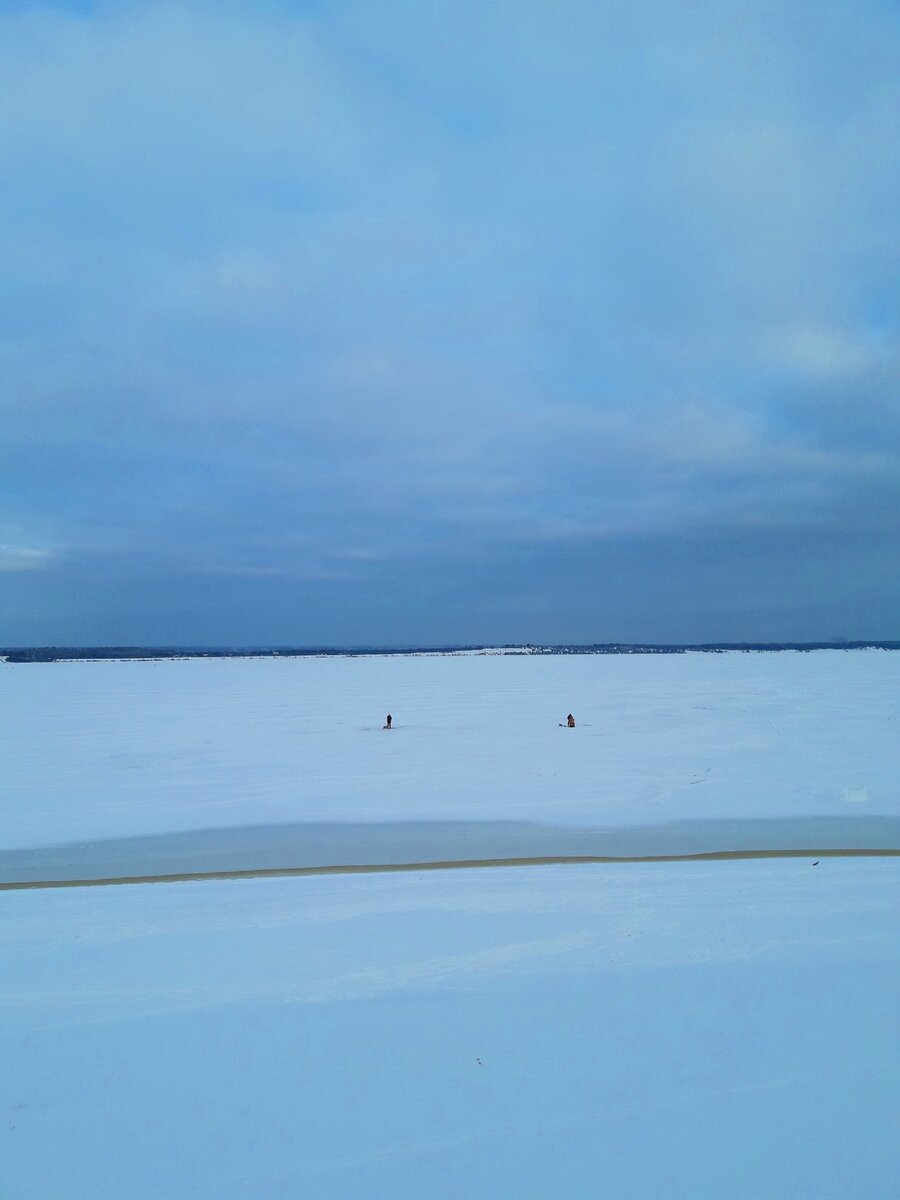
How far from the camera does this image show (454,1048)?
496 centimetres

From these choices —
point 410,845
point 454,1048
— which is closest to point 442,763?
point 410,845

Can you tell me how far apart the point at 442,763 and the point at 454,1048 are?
1093cm

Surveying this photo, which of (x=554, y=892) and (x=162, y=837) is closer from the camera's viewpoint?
(x=554, y=892)

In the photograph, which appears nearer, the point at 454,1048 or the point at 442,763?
the point at 454,1048

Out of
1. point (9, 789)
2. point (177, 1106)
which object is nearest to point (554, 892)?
point (177, 1106)

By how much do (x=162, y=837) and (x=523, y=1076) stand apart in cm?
756

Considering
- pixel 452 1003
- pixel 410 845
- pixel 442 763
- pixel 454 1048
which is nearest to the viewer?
pixel 454 1048

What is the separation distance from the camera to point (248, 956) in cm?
632

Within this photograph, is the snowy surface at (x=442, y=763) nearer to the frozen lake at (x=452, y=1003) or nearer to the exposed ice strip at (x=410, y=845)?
the frozen lake at (x=452, y=1003)

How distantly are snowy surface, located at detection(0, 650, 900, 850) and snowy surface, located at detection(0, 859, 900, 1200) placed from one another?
4.30 meters

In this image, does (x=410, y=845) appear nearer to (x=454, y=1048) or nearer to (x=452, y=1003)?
(x=452, y=1003)

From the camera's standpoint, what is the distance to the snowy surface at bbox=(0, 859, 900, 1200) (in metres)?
3.96

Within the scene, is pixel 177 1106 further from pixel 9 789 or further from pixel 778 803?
pixel 9 789

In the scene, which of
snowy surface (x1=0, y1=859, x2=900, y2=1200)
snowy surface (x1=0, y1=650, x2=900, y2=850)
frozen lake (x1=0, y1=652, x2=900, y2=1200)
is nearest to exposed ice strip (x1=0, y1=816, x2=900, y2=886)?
frozen lake (x1=0, y1=652, x2=900, y2=1200)
